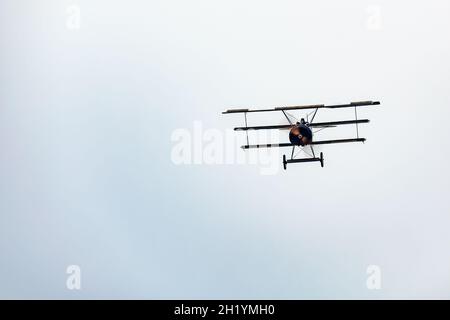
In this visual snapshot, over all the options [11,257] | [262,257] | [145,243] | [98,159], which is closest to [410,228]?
[262,257]

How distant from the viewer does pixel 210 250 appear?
191 feet

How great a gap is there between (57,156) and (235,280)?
1581 centimetres

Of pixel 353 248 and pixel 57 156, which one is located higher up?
pixel 57 156

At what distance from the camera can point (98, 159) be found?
61031 millimetres

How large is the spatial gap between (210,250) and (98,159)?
1137 cm

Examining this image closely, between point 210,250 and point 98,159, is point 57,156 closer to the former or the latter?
point 98,159
